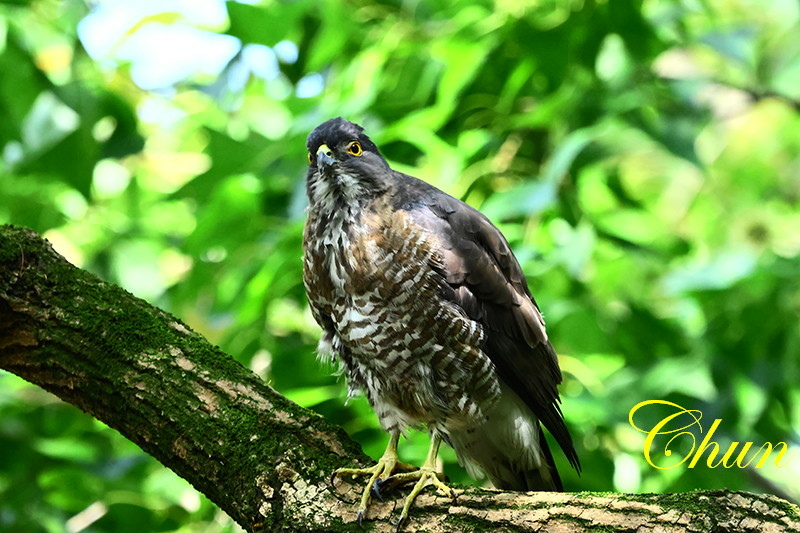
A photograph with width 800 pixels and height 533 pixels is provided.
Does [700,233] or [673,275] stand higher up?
[673,275]

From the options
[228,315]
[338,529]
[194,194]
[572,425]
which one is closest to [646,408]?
[572,425]

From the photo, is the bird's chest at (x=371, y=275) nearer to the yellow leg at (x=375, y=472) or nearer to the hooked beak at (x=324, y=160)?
the hooked beak at (x=324, y=160)

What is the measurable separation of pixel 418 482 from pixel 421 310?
2.12 feet

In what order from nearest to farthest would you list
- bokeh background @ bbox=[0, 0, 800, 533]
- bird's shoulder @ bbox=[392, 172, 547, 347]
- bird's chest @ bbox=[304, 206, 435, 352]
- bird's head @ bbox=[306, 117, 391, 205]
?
1. bird's chest @ bbox=[304, 206, 435, 352]
2. bird's shoulder @ bbox=[392, 172, 547, 347]
3. bird's head @ bbox=[306, 117, 391, 205]
4. bokeh background @ bbox=[0, 0, 800, 533]

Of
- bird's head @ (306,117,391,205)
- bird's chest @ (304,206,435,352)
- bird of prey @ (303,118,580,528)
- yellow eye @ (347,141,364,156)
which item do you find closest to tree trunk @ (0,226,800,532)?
bird of prey @ (303,118,580,528)

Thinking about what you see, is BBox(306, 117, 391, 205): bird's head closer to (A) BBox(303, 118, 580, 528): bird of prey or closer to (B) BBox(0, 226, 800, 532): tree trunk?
(A) BBox(303, 118, 580, 528): bird of prey

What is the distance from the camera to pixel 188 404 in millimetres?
2779

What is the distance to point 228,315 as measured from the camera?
4.72 metres

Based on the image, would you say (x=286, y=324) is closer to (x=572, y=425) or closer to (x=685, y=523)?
(x=572, y=425)

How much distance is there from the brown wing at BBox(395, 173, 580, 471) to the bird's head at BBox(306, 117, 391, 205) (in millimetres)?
124

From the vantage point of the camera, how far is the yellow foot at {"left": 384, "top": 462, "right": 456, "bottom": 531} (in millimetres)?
2666

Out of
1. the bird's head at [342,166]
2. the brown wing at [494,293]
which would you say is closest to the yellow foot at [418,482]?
the brown wing at [494,293]

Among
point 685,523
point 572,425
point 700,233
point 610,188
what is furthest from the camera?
point 700,233

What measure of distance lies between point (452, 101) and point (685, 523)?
8.68 ft
